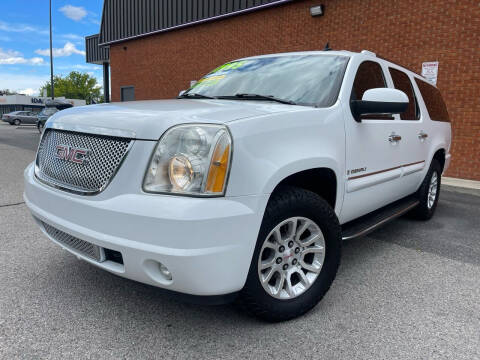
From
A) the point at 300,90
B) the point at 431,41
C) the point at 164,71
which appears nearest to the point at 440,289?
the point at 300,90

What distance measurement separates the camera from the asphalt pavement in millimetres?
2020

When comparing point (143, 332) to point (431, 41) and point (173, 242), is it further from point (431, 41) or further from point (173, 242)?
point (431, 41)

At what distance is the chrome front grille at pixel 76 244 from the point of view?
203 cm

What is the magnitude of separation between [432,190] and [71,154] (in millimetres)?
4279

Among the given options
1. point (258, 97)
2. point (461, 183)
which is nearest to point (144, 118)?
point (258, 97)

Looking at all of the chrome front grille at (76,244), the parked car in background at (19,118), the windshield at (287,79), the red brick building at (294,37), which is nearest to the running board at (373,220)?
the windshield at (287,79)

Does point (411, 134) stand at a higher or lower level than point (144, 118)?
lower

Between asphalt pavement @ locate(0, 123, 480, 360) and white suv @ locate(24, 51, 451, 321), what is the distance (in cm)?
23

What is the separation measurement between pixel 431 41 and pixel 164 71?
1048 cm

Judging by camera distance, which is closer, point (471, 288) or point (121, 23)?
point (471, 288)

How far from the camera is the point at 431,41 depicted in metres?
8.33

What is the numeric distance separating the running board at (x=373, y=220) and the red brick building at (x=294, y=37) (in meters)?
5.31

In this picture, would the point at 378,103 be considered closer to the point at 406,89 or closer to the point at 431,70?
the point at 406,89

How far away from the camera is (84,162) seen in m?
2.14
